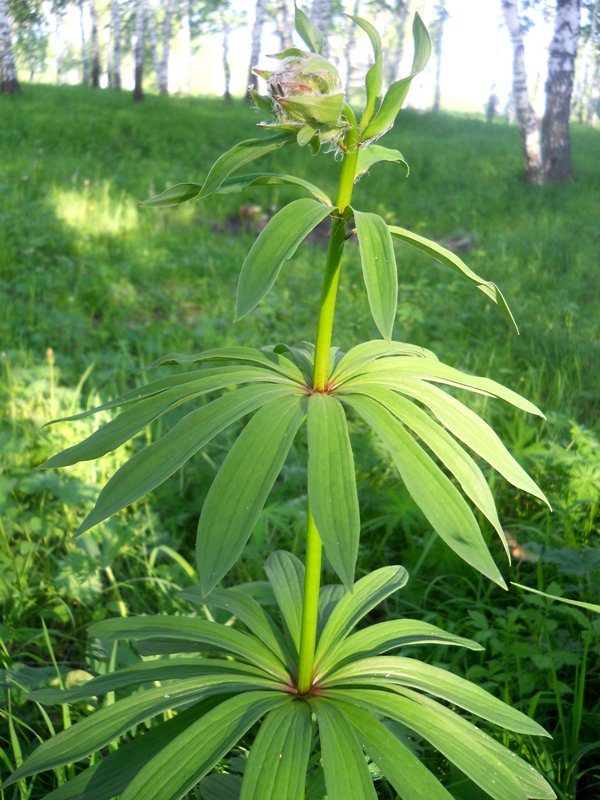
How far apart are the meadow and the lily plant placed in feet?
0.77

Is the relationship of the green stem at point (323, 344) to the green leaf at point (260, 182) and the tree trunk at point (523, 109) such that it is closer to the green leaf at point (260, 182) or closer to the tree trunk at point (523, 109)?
the green leaf at point (260, 182)

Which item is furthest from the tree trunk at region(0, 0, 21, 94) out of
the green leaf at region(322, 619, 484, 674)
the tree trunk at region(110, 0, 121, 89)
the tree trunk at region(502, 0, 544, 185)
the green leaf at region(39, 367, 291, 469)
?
the tree trunk at region(110, 0, 121, 89)

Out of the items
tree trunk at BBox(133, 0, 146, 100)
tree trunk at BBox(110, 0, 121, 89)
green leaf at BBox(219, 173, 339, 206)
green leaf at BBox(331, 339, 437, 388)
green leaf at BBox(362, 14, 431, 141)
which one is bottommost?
green leaf at BBox(331, 339, 437, 388)

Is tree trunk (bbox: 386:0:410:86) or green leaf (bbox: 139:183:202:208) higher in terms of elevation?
tree trunk (bbox: 386:0:410:86)

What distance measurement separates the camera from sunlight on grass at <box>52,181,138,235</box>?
18.0 ft

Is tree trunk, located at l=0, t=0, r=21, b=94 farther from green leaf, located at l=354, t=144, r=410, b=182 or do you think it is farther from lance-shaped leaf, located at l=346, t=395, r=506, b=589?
lance-shaped leaf, located at l=346, t=395, r=506, b=589

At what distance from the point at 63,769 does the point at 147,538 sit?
0.80 meters

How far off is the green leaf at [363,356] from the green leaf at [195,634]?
40cm

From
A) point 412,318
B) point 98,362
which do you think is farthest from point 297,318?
point 98,362

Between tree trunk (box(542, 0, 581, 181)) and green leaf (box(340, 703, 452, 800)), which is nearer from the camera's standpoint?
green leaf (box(340, 703, 452, 800))

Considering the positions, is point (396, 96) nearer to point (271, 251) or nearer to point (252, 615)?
point (271, 251)

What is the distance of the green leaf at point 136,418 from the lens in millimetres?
891

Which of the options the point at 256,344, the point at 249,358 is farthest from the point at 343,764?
the point at 256,344

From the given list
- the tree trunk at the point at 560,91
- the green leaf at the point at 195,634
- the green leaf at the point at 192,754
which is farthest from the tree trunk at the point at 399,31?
the green leaf at the point at 192,754
